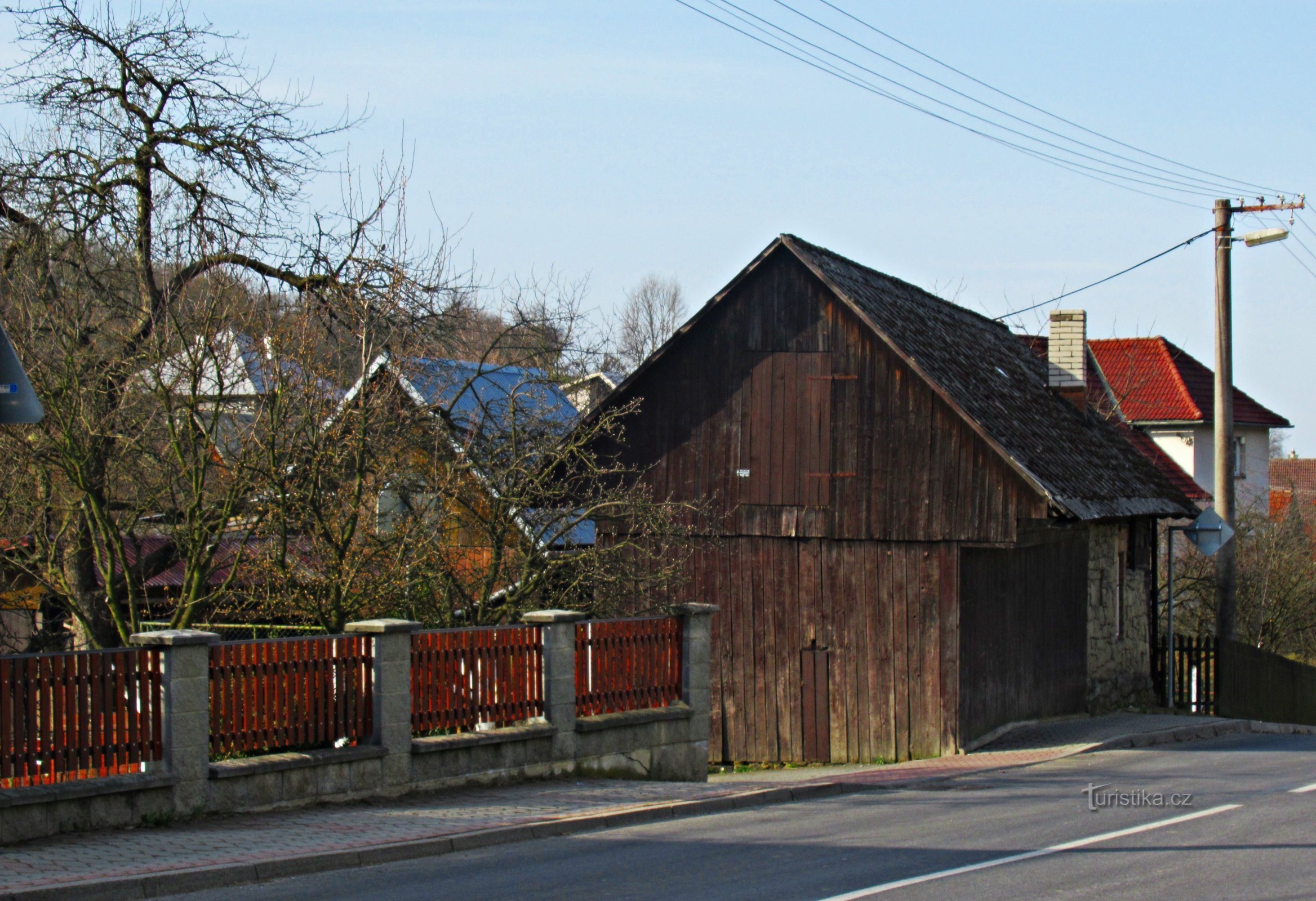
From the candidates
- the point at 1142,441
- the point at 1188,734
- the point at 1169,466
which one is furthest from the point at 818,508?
the point at 1169,466

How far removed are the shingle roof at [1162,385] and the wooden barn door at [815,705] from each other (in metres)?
30.3

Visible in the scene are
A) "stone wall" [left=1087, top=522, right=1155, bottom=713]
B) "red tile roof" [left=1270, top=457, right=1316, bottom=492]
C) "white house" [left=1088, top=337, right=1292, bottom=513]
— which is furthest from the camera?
"red tile roof" [left=1270, top=457, right=1316, bottom=492]

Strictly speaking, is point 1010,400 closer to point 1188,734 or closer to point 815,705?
point 1188,734

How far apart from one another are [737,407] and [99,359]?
29.4ft

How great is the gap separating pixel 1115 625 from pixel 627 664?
12002 millimetres

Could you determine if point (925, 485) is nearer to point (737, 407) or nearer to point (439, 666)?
point (737, 407)

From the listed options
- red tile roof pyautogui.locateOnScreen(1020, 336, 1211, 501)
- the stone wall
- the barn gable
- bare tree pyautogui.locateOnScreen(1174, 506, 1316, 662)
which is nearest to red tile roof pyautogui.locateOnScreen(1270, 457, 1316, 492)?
red tile roof pyautogui.locateOnScreen(1020, 336, 1211, 501)

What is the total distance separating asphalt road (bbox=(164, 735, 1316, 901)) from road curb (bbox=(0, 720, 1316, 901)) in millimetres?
128

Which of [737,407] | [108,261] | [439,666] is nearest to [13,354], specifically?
[439,666]

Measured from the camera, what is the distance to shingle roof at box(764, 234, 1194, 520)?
59.3ft

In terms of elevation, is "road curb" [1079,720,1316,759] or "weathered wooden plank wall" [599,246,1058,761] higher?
"weathered wooden plank wall" [599,246,1058,761]

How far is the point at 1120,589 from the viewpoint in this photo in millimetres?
22672

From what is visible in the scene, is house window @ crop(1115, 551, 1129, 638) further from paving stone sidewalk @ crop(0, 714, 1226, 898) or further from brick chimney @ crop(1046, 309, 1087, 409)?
paving stone sidewalk @ crop(0, 714, 1226, 898)

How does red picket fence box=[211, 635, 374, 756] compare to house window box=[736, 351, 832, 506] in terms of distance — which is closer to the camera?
red picket fence box=[211, 635, 374, 756]
